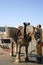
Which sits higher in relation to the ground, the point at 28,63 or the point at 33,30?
the point at 33,30

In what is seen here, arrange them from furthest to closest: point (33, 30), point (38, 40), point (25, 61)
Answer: point (25, 61)
point (33, 30)
point (38, 40)

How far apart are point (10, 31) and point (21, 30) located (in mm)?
939

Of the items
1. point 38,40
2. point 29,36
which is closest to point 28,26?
point 29,36

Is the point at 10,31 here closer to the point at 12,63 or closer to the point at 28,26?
the point at 28,26

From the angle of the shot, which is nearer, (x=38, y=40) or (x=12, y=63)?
(x=38, y=40)

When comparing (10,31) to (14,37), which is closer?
(10,31)

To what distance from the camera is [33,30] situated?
10320 millimetres

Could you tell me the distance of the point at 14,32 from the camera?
1124cm

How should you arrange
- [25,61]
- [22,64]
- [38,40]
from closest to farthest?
[38,40] < [22,64] < [25,61]

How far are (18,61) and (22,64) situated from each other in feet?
2.27

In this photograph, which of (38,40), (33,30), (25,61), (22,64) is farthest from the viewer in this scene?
(25,61)

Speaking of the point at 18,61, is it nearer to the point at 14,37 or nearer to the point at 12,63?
the point at 12,63

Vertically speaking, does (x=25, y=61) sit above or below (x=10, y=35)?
below

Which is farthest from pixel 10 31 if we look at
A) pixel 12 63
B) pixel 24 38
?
pixel 12 63
